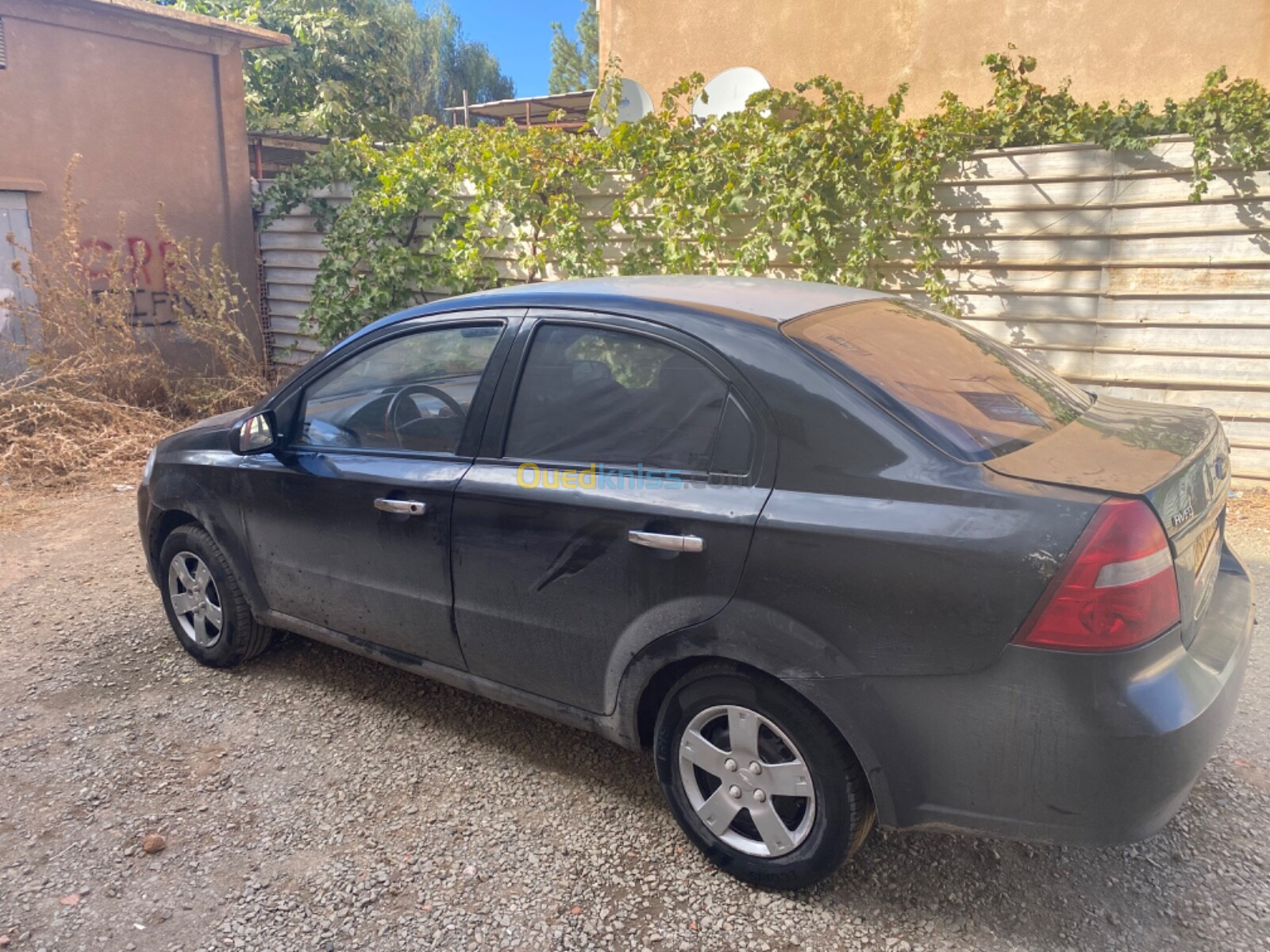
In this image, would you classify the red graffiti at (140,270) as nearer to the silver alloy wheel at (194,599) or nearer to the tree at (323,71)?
the silver alloy wheel at (194,599)

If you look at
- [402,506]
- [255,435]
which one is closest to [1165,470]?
[402,506]

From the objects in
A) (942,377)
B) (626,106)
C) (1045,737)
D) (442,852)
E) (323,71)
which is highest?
(323,71)

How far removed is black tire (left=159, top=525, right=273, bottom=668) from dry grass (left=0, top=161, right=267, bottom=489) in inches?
153

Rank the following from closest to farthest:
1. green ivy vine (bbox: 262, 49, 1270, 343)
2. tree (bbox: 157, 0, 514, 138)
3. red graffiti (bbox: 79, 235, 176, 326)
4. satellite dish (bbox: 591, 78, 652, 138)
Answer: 1. green ivy vine (bbox: 262, 49, 1270, 343)
2. satellite dish (bbox: 591, 78, 652, 138)
3. red graffiti (bbox: 79, 235, 176, 326)
4. tree (bbox: 157, 0, 514, 138)

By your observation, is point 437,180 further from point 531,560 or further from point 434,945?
point 434,945

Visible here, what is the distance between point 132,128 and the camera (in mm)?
9180

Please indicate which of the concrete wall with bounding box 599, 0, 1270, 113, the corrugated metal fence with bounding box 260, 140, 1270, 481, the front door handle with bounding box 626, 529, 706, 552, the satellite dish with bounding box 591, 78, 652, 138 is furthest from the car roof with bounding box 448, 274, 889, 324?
the concrete wall with bounding box 599, 0, 1270, 113

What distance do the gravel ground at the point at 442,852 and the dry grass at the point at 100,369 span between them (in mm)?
4265

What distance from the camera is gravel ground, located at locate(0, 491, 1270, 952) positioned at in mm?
2414

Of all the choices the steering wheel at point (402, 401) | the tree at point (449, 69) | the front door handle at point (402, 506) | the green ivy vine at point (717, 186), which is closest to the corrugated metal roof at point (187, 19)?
the green ivy vine at point (717, 186)

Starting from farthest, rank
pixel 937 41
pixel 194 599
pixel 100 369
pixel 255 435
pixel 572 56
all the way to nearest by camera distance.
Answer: pixel 572 56 → pixel 937 41 → pixel 100 369 → pixel 194 599 → pixel 255 435

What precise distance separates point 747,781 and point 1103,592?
1043mm

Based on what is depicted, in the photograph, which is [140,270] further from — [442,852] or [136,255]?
[442,852]

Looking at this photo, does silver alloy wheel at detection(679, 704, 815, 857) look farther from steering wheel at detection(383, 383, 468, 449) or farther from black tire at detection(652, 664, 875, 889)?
steering wheel at detection(383, 383, 468, 449)
